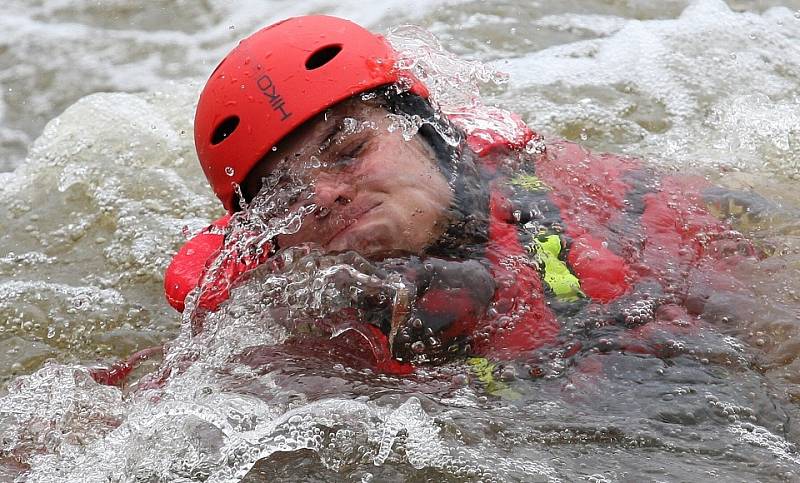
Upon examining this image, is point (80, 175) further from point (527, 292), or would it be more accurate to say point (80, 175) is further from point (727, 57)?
point (727, 57)

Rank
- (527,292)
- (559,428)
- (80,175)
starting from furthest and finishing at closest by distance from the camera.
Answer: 1. (80,175)
2. (527,292)
3. (559,428)

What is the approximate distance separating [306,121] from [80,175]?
2347 millimetres

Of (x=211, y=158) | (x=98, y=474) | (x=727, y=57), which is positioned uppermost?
(x=211, y=158)

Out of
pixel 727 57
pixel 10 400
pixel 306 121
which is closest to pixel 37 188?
pixel 10 400

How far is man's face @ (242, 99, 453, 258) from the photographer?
3117 millimetres

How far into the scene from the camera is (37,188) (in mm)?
5113

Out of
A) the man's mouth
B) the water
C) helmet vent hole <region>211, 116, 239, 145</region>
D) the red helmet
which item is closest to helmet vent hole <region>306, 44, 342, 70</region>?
the red helmet

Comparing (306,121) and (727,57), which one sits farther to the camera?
(727,57)

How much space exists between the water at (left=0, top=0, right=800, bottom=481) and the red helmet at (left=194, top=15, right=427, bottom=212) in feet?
1.50

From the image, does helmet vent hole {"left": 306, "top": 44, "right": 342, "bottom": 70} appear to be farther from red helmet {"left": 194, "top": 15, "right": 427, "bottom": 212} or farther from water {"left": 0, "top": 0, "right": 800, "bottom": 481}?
water {"left": 0, "top": 0, "right": 800, "bottom": 481}

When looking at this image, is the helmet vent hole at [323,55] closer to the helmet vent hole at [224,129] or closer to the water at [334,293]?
the helmet vent hole at [224,129]

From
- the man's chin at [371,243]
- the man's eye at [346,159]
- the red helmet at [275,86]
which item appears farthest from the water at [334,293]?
the red helmet at [275,86]

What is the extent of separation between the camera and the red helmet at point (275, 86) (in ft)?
10.4

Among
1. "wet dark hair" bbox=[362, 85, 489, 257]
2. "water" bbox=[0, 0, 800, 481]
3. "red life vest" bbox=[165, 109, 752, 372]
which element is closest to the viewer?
"water" bbox=[0, 0, 800, 481]
